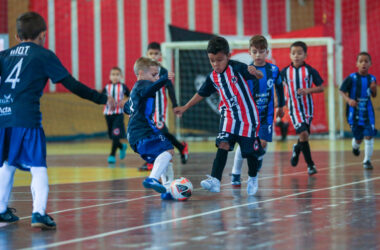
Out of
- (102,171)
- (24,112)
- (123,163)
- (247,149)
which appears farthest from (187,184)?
(123,163)

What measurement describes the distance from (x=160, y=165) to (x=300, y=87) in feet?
11.6

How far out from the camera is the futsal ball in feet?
22.3

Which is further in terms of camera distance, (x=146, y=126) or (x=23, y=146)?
(x=146, y=126)

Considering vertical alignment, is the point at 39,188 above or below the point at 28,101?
below

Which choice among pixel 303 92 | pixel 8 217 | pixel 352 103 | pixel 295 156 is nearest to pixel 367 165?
pixel 352 103

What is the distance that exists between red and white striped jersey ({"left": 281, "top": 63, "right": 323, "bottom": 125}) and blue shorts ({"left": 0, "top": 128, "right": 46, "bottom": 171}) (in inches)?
200

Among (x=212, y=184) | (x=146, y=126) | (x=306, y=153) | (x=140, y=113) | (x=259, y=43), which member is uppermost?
(x=259, y=43)

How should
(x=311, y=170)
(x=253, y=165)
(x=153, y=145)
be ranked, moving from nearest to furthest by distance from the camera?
(x=153, y=145), (x=253, y=165), (x=311, y=170)

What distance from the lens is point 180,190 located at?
6.80m

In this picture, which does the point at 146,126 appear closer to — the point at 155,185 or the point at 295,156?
the point at 155,185

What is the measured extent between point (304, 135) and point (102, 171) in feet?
10.2

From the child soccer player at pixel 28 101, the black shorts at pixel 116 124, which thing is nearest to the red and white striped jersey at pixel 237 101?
the child soccer player at pixel 28 101

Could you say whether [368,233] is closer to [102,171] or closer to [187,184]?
[187,184]

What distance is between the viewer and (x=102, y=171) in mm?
10617
